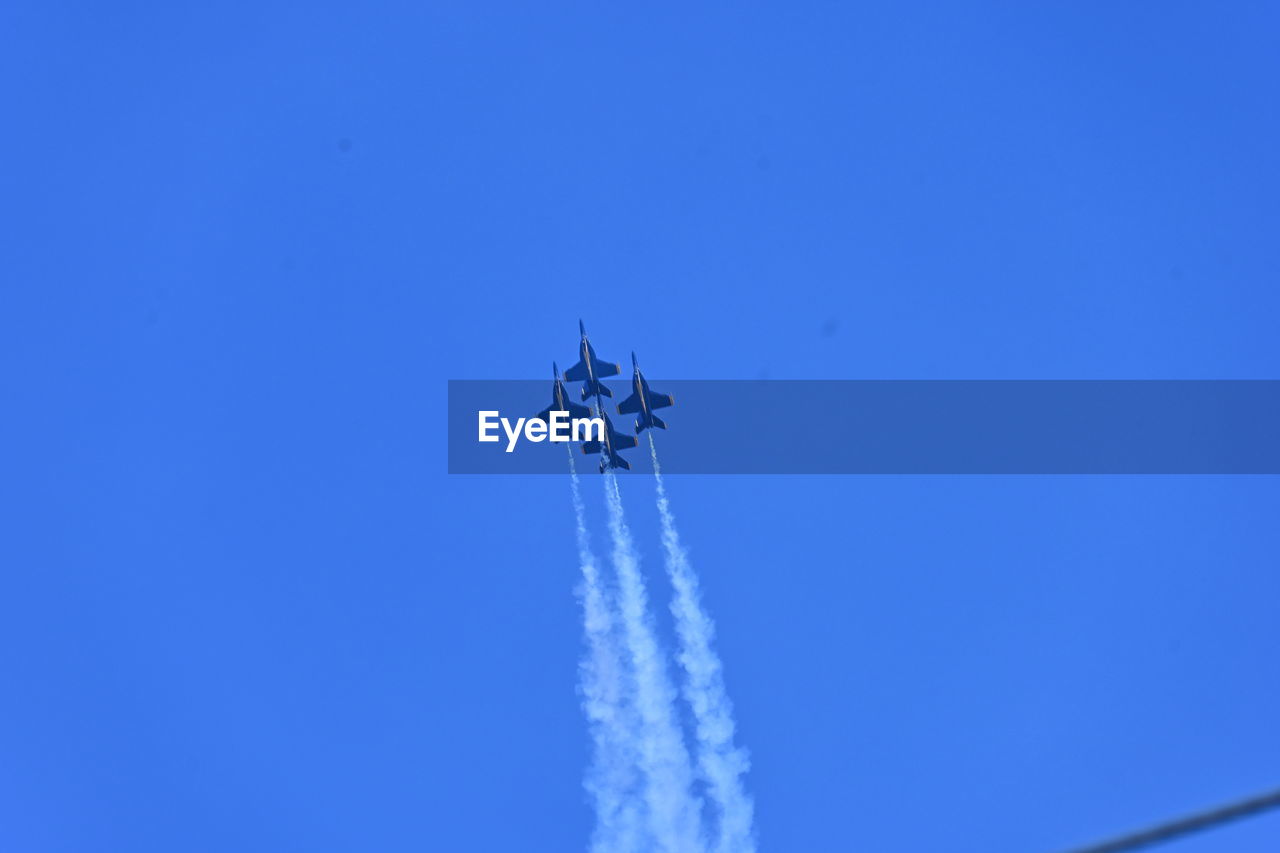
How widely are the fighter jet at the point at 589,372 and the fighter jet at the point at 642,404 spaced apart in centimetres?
133

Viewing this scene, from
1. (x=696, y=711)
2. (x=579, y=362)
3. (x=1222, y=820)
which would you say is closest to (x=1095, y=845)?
(x=1222, y=820)

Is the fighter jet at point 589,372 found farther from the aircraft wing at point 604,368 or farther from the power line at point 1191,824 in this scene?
the power line at point 1191,824

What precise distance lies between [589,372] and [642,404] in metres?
4.18

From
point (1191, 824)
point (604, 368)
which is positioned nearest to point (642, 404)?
point (604, 368)

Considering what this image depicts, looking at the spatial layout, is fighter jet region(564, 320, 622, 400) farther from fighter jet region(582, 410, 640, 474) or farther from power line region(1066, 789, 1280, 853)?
power line region(1066, 789, 1280, 853)

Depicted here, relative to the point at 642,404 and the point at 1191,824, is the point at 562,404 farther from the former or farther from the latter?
the point at 1191,824

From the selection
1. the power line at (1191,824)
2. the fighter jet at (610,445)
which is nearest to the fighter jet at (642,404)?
the fighter jet at (610,445)

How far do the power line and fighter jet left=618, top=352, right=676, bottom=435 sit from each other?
71662 mm

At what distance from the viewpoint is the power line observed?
1086 cm

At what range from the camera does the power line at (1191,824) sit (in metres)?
10.9

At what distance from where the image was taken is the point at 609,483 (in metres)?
88.0

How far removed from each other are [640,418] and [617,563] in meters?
9.87

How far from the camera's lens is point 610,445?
278 ft

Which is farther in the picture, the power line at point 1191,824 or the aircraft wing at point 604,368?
the aircraft wing at point 604,368
